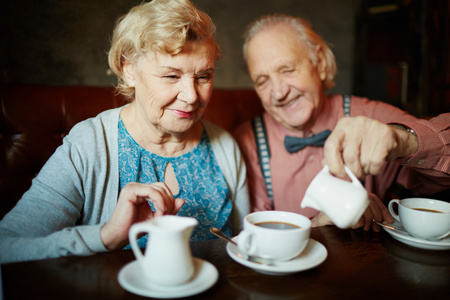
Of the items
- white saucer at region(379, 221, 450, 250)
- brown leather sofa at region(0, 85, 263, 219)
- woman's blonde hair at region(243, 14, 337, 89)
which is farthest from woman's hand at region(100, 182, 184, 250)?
woman's blonde hair at region(243, 14, 337, 89)

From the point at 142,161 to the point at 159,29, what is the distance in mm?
478

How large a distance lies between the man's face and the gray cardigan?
384mm

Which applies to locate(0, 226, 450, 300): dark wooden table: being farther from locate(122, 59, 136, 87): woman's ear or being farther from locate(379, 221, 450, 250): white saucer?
locate(122, 59, 136, 87): woman's ear

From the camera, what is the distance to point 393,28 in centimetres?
369

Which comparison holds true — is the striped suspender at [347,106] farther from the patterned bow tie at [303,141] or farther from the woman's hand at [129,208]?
the woman's hand at [129,208]

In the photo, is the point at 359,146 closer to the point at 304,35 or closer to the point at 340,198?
the point at 340,198

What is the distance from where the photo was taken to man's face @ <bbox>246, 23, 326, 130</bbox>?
66.4 inches

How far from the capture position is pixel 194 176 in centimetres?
146

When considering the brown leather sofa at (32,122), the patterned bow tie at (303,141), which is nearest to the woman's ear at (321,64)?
the patterned bow tie at (303,141)

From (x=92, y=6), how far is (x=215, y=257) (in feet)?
5.63

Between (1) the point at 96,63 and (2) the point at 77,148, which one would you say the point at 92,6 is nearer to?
(1) the point at 96,63

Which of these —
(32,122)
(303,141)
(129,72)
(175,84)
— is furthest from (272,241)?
(32,122)

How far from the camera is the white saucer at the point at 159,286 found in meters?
0.67

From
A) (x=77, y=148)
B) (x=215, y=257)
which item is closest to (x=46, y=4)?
(x=77, y=148)
